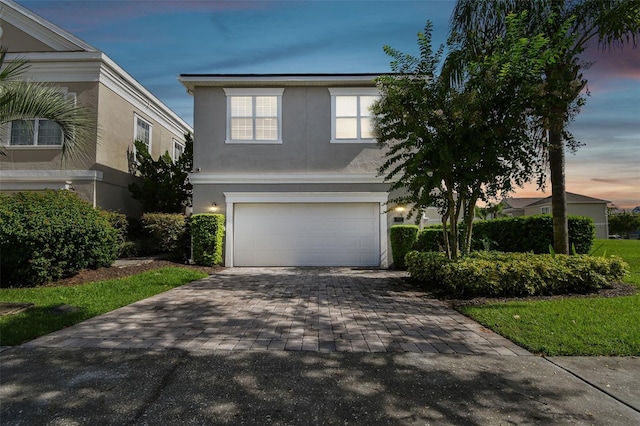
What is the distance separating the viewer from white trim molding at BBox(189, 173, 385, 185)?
463 inches

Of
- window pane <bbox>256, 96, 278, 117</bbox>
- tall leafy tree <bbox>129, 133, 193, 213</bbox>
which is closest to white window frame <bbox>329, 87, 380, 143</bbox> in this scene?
window pane <bbox>256, 96, 278, 117</bbox>

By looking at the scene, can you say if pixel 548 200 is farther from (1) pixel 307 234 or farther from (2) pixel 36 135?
(2) pixel 36 135

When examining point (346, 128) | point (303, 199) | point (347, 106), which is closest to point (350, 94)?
point (347, 106)

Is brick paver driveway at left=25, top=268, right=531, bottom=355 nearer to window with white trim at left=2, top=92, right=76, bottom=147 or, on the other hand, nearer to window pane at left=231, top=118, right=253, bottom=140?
window pane at left=231, top=118, right=253, bottom=140

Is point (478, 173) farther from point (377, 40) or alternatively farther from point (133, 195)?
point (133, 195)

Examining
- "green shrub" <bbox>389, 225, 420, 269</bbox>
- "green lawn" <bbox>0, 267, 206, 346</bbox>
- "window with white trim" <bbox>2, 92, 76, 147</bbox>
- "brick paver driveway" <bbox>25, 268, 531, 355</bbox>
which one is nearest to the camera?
"brick paver driveway" <bbox>25, 268, 531, 355</bbox>

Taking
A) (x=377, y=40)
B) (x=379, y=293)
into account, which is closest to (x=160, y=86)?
(x=377, y=40)

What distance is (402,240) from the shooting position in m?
11.1

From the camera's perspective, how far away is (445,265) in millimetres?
6977

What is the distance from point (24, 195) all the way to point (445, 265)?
30.7 feet

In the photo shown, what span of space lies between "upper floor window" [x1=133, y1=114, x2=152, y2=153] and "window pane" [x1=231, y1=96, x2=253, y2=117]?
5.25 metres

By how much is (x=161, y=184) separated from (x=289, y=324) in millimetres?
10606

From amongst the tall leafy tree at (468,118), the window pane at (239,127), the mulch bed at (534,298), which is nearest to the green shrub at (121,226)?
the window pane at (239,127)

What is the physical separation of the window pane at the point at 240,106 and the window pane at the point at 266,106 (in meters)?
0.27
